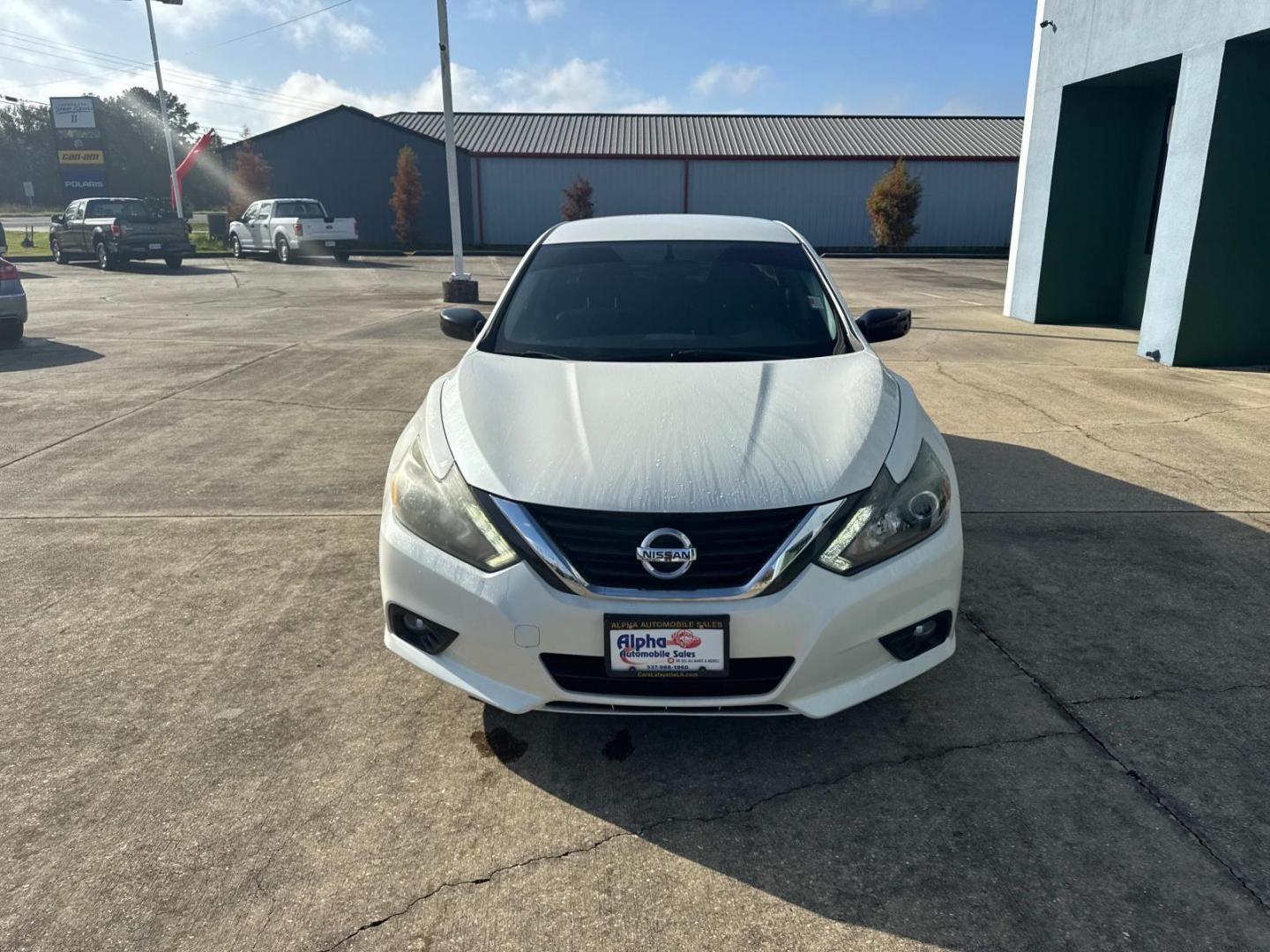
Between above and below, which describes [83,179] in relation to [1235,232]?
above

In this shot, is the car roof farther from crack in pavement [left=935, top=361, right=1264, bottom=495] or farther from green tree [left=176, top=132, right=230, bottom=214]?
green tree [left=176, top=132, right=230, bottom=214]

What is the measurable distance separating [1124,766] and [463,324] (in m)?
3.35

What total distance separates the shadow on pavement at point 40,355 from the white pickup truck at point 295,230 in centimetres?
1601

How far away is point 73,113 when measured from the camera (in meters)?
49.8

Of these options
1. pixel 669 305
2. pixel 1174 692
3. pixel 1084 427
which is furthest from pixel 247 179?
pixel 1174 692

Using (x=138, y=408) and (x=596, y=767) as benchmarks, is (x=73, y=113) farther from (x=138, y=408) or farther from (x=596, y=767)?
(x=596, y=767)

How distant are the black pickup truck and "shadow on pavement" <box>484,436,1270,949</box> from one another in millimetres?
25290

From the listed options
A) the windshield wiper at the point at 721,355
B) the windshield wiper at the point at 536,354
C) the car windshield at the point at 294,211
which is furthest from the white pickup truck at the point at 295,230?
the windshield wiper at the point at 721,355

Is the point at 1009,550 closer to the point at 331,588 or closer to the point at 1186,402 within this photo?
the point at 331,588

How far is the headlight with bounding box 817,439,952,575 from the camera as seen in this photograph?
103 inches

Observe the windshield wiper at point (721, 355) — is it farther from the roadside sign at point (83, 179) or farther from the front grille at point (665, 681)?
the roadside sign at point (83, 179)

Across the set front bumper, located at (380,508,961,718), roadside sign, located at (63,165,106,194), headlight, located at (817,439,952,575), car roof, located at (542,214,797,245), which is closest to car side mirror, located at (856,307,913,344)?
car roof, located at (542,214,797,245)

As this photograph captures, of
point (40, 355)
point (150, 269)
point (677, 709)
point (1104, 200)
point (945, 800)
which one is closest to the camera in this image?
point (677, 709)

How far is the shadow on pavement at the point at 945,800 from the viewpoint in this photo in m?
2.29
